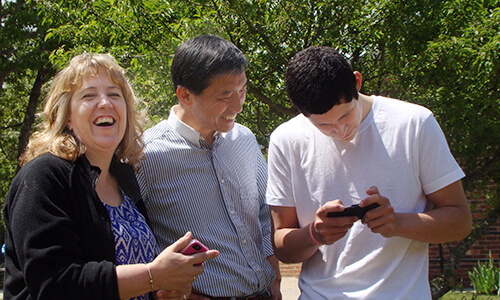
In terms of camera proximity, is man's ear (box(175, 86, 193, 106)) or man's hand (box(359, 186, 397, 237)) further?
man's ear (box(175, 86, 193, 106))

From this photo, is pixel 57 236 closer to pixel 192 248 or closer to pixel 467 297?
pixel 192 248

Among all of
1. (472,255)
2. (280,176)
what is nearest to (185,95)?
(280,176)

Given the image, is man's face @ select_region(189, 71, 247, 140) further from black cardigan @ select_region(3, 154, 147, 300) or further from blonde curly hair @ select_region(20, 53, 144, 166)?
black cardigan @ select_region(3, 154, 147, 300)

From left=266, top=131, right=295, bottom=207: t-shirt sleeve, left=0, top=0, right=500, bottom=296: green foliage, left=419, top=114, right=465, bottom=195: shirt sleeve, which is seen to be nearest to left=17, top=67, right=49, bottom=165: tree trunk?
left=0, top=0, right=500, bottom=296: green foliage

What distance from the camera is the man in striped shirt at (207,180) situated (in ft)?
8.84

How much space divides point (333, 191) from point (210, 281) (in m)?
0.80

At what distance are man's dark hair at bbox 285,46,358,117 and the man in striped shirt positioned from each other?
0.62 m

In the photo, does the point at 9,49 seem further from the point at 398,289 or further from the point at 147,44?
the point at 398,289

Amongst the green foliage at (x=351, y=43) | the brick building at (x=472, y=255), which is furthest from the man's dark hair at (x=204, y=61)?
the brick building at (x=472, y=255)

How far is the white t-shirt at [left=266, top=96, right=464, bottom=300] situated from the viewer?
223cm

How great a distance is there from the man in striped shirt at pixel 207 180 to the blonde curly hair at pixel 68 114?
30 cm

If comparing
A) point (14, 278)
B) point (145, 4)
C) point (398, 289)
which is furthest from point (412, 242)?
point (145, 4)

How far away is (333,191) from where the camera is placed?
7.82ft

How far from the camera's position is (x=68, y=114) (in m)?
2.25
